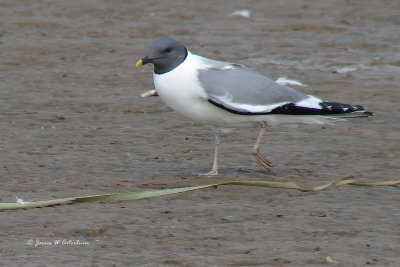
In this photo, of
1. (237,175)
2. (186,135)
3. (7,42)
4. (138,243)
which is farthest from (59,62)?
(138,243)

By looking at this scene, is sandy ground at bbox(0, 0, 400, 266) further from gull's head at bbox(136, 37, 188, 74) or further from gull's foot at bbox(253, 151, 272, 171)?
gull's head at bbox(136, 37, 188, 74)

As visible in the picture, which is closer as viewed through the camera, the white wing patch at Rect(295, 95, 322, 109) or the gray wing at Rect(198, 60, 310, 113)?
the gray wing at Rect(198, 60, 310, 113)

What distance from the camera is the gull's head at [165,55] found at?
23.1 ft

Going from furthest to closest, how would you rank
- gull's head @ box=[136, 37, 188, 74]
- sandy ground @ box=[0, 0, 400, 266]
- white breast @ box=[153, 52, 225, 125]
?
gull's head @ box=[136, 37, 188, 74] → white breast @ box=[153, 52, 225, 125] → sandy ground @ box=[0, 0, 400, 266]

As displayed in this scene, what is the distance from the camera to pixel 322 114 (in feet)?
23.7

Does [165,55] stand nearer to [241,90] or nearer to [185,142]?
[241,90]

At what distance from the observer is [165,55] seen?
7.11m

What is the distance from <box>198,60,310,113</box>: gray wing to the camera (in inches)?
273

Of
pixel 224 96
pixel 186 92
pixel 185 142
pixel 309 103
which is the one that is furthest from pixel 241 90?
pixel 185 142

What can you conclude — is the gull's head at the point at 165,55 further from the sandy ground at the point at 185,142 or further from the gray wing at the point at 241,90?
the sandy ground at the point at 185,142

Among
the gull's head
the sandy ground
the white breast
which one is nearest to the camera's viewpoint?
the sandy ground

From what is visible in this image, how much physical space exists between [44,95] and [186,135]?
2057 mm

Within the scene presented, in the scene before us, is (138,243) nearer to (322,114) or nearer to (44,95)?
(322,114)

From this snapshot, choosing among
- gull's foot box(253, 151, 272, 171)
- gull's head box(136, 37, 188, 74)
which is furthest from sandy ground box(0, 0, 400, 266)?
gull's head box(136, 37, 188, 74)
